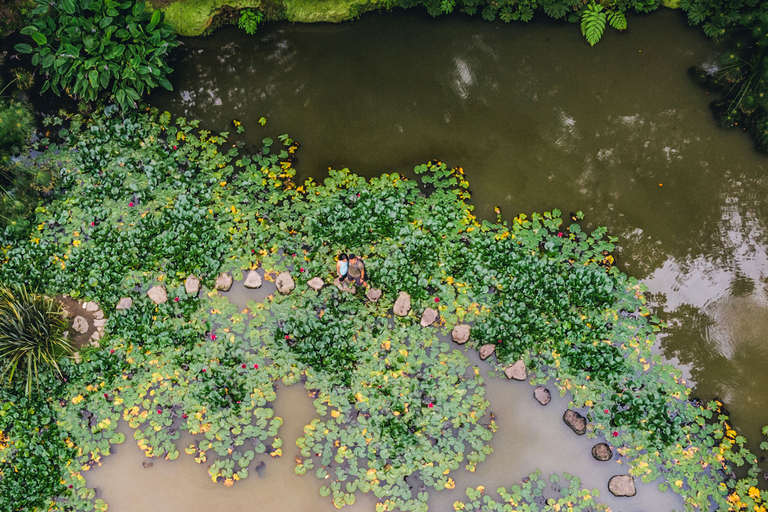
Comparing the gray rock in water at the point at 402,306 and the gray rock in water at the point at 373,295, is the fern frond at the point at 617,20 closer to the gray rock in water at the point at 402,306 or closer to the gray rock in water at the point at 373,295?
the gray rock in water at the point at 402,306

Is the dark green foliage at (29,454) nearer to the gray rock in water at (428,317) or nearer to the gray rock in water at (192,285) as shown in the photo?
the gray rock in water at (192,285)

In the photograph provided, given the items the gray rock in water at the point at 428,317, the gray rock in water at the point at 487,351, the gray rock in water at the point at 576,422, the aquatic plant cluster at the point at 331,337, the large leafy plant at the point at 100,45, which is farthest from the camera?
the large leafy plant at the point at 100,45

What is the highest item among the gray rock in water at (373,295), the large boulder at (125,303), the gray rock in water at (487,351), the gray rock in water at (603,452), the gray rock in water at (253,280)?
the gray rock in water at (373,295)

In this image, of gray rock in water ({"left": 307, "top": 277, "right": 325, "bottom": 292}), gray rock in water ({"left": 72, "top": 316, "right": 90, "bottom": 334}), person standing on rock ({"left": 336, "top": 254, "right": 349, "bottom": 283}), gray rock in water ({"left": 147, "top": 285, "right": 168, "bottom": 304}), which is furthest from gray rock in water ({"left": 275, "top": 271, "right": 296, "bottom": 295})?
gray rock in water ({"left": 72, "top": 316, "right": 90, "bottom": 334})

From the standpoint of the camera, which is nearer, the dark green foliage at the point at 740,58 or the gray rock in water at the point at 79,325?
the gray rock in water at the point at 79,325

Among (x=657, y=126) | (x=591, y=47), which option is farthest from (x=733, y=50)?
(x=591, y=47)

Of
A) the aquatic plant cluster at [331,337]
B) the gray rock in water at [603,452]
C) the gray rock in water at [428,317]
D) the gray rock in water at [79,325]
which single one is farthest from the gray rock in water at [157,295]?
the gray rock in water at [603,452]

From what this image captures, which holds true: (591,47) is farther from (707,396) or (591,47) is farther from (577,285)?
(707,396)

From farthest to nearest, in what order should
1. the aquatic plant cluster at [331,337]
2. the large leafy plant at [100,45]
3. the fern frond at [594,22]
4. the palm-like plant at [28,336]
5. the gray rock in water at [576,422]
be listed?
the fern frond at [594,22] < the large leafy plant at [100,45] < the gray rock in water at [576,422] < the aquatic plant cluster at [331,337] < the palm-like plant at [28,336]

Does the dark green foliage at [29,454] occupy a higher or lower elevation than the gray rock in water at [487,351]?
lower

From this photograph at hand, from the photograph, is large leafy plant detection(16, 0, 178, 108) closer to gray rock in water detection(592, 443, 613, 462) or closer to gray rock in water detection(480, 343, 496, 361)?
gray rock in water detection(480, 343, 496, 361)
